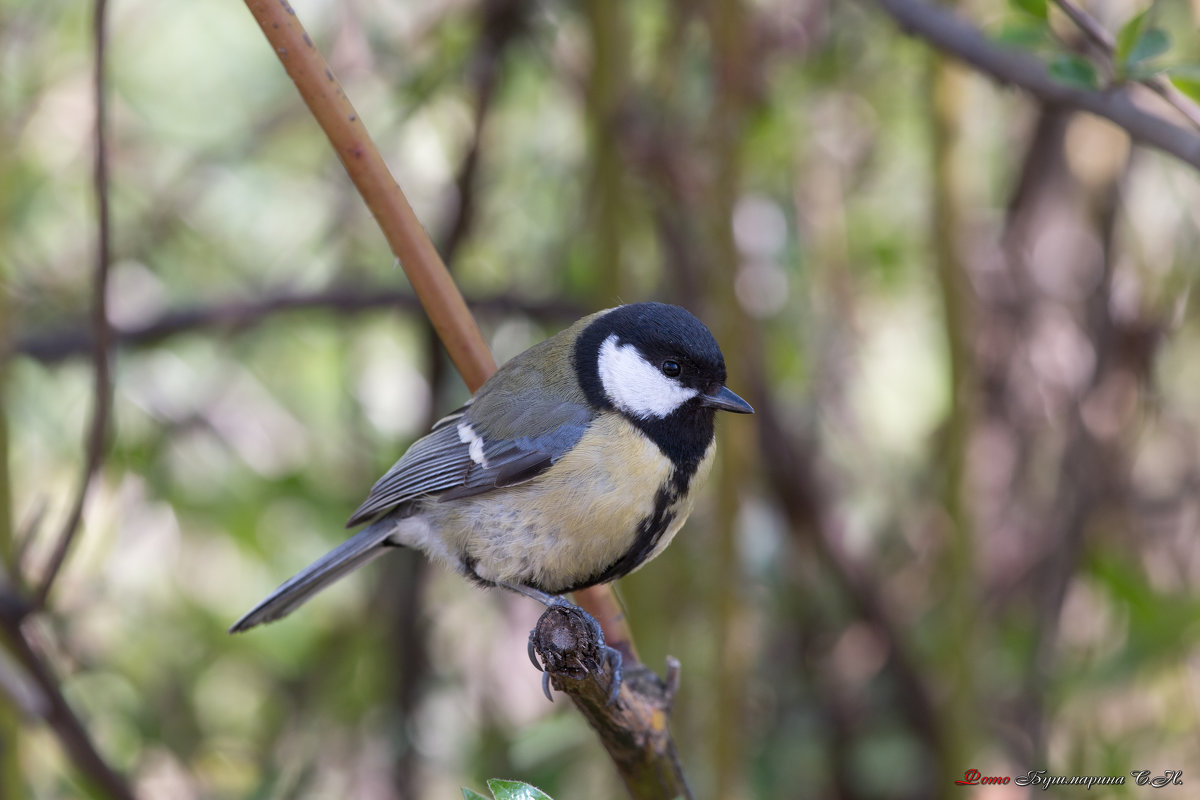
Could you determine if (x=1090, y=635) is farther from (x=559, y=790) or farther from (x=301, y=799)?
(x=301, y=799)

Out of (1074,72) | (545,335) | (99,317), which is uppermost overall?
(1074,72)

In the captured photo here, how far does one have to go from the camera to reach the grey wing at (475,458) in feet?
5.27

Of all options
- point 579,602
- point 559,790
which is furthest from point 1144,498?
point 579,602

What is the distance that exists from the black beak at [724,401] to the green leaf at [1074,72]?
57 cm

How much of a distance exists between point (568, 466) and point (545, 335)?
4.20ft

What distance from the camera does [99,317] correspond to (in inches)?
59.8

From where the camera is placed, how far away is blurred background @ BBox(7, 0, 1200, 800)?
2.50 meters

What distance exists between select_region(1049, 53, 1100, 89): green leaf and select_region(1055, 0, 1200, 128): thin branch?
0.03 meters

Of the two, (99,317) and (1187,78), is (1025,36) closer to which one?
(1187,78)

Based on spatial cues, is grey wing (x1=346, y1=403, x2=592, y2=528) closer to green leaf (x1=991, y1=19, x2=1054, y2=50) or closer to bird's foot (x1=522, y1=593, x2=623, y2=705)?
bird's foot (x1=522, y1=593, x2=623, y2=705)

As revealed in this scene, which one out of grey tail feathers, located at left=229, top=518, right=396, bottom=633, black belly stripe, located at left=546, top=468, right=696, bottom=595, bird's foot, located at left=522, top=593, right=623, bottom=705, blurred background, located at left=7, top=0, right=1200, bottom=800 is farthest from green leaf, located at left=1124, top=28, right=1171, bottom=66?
grey tail feathers, located at left=229, top=518, right=396, bottom=633

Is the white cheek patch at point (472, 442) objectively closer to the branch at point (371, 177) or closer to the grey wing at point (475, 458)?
Result: the grey wing at point (475, 458)

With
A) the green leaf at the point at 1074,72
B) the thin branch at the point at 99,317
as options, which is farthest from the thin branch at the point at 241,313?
the green leaf at the point at 1074,72
